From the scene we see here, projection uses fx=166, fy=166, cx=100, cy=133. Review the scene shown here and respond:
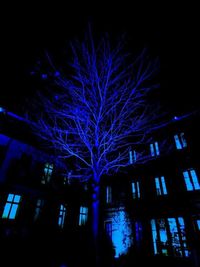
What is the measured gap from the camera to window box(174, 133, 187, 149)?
533 inches

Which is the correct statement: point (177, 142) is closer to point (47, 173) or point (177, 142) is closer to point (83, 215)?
point (83, 215)

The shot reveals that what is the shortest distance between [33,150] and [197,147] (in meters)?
13.2

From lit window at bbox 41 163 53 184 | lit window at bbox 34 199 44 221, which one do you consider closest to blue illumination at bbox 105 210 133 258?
lit window at bbox 34 199 44 221

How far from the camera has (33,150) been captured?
14.3m

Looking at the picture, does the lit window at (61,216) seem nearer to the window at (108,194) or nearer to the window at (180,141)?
the window at (108,194)

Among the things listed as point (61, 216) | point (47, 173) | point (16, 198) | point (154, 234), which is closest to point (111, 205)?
point (154, 234)

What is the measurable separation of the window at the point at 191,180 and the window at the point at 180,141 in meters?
2.08

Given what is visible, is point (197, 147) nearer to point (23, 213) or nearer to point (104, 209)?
point (104, 209)

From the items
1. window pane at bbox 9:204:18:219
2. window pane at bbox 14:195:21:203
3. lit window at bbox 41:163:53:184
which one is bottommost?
window pane at bbox 9:204:18:219

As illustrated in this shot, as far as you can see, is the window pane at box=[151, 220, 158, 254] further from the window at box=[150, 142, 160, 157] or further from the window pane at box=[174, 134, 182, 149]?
the window pane at box=[174, 134, 182, 149]

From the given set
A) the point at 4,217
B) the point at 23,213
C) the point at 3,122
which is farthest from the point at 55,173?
the point at 3,122

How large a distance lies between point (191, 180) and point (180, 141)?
10.7 ft

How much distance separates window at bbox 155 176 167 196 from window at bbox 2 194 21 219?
10803 mm

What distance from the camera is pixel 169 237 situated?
37.2 feet
